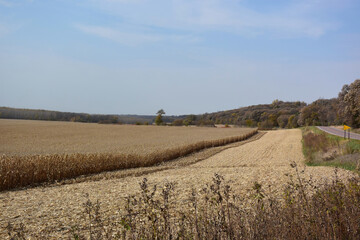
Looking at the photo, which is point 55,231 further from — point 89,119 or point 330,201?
point 89,119

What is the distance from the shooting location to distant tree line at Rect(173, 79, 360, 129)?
37344 mm

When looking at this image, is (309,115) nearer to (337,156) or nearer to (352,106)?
(352,106)

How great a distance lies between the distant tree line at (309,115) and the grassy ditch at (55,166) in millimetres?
25693

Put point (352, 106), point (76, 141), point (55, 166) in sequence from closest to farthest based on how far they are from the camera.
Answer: point (55, 166), point (76, 141), point (352, 106)

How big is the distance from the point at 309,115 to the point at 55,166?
88745 mm

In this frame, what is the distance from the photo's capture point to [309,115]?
301 ft

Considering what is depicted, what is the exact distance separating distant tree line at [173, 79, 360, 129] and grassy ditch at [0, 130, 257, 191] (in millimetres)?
25693

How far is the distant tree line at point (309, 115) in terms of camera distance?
37.3m

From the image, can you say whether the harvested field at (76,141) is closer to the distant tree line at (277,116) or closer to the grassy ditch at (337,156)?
the grassy ditch at (337,156)

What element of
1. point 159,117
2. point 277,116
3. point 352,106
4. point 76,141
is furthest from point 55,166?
point 277,116

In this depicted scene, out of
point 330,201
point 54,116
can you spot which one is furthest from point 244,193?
point 54,116

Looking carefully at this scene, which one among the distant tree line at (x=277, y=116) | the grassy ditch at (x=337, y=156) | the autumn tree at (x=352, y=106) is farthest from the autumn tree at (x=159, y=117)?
the grassy ditch at (x=337, y=156)

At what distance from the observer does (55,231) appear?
700 centimetres

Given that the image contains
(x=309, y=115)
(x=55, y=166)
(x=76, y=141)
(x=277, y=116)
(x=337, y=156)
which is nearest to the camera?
(x=55, y=166)
